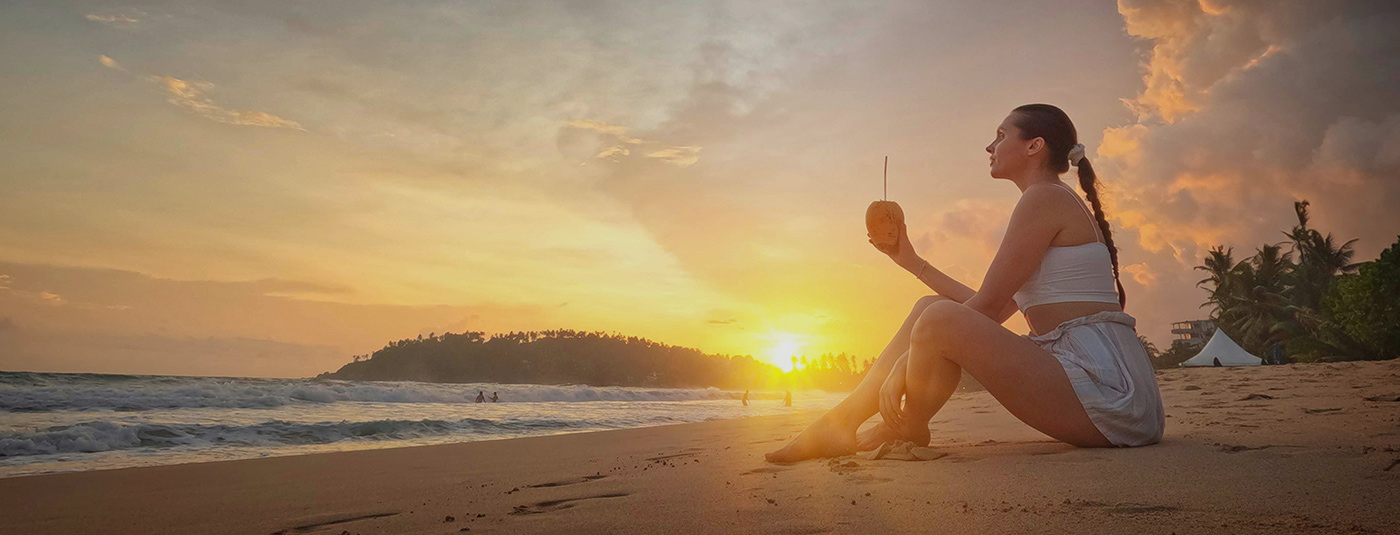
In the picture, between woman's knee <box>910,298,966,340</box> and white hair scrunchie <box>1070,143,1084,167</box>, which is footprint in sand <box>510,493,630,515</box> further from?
white hair scrunchie <box>1070,143,1084,167</box>

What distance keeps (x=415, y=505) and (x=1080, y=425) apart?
261 centimetres

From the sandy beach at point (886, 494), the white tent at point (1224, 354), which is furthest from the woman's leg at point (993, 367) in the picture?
the white tent at point (1224, 354)

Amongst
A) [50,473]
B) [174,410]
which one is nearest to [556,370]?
[174,410]

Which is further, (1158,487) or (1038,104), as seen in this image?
(1038,104)

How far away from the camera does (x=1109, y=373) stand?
243 centimetres

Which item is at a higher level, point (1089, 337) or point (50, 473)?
point (1089, 337)

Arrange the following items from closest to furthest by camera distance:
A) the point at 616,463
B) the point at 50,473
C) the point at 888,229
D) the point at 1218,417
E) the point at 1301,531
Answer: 1. the point at 1301,531
2. the point at 888,229
3. the point at 1218,417
4. the point at 616,463
5. the point at 50,473

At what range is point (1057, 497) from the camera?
1778 mm

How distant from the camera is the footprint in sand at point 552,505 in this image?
2479mm

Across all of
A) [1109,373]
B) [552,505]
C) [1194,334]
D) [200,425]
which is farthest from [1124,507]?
[1194,334]

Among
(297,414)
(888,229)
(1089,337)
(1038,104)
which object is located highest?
(1038,104)

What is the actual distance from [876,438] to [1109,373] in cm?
91

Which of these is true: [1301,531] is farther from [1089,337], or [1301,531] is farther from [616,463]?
[616,463]

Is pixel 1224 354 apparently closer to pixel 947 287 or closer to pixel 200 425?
pixel 947 287
